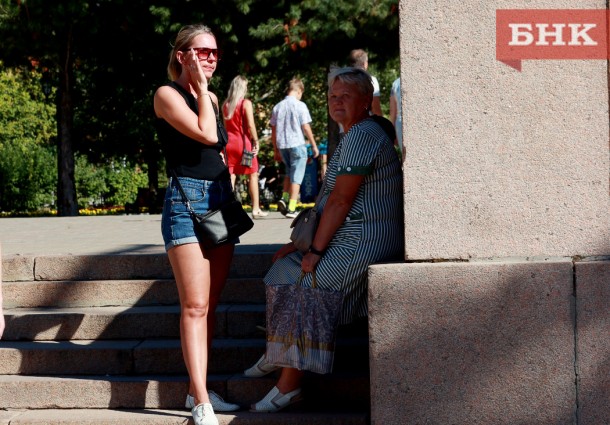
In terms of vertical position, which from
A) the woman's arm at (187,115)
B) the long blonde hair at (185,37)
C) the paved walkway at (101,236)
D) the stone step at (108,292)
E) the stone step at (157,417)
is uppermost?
the long blonde hair at (185,37)

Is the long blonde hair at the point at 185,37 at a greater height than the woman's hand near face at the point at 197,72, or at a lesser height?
greater

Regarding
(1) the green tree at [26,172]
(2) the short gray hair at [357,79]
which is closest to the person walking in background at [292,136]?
(2) the short gray hair at [357,79]

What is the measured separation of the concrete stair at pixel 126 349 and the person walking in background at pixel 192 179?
39 centimetres

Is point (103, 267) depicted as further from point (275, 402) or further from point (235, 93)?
point (235, 93)

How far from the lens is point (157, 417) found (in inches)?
205

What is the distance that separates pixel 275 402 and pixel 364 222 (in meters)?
1.04

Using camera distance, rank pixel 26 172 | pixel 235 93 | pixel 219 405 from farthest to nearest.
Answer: pixel 26 172 < pixel 235 93 < pixel 219 405

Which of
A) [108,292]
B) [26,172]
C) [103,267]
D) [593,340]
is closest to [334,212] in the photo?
[593,340]

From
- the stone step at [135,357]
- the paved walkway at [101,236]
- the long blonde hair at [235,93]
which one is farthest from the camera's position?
the long blonde hair at [235,93]

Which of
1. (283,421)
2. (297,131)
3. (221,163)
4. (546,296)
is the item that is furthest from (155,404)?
(297,131)

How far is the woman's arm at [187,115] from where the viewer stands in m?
4.94

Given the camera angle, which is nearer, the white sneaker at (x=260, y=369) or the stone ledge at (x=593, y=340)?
the stone ledge at (x=593, y=340)

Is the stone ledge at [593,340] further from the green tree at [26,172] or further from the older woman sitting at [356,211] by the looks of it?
the green tree at [26,172]

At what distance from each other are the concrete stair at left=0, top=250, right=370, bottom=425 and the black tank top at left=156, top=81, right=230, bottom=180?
1154 millimetres
